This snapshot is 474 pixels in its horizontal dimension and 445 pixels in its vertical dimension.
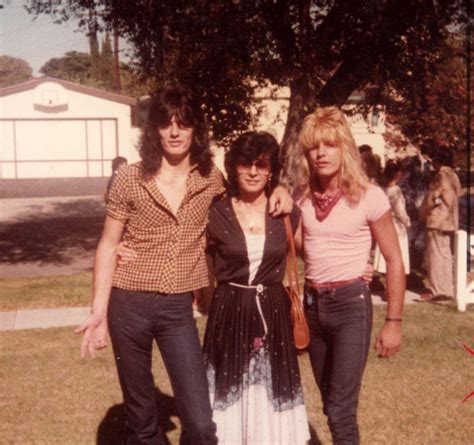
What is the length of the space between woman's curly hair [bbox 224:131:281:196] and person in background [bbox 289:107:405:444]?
0.54ft

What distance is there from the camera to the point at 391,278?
12.1 feet

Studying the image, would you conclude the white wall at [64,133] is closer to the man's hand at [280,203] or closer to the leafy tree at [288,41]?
the leafy tree at [288,41]

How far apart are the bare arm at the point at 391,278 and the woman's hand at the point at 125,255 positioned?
1.11 meters

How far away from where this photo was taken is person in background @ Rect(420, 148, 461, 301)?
896cm

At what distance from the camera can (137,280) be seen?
3.60 m

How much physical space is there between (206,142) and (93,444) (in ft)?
7.27

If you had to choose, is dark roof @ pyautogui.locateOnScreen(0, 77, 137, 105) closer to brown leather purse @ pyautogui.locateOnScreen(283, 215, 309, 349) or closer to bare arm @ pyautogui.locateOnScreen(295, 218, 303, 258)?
bare arm @ pyautogui.locateOnScreen(295, 218, 303, 258)

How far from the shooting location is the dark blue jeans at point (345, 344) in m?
3.65

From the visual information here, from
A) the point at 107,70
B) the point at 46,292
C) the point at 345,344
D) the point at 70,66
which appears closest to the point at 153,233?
the point at 345,344

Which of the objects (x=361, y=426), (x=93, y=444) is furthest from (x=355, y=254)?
(x=93, y=444)

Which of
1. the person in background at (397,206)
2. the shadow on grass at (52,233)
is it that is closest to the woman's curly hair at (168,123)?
the person in background at (397,206)

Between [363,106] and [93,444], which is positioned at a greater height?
[363,106]

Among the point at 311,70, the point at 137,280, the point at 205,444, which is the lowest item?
the point at 205,444

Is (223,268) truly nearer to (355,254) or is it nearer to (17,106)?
(355,254)
